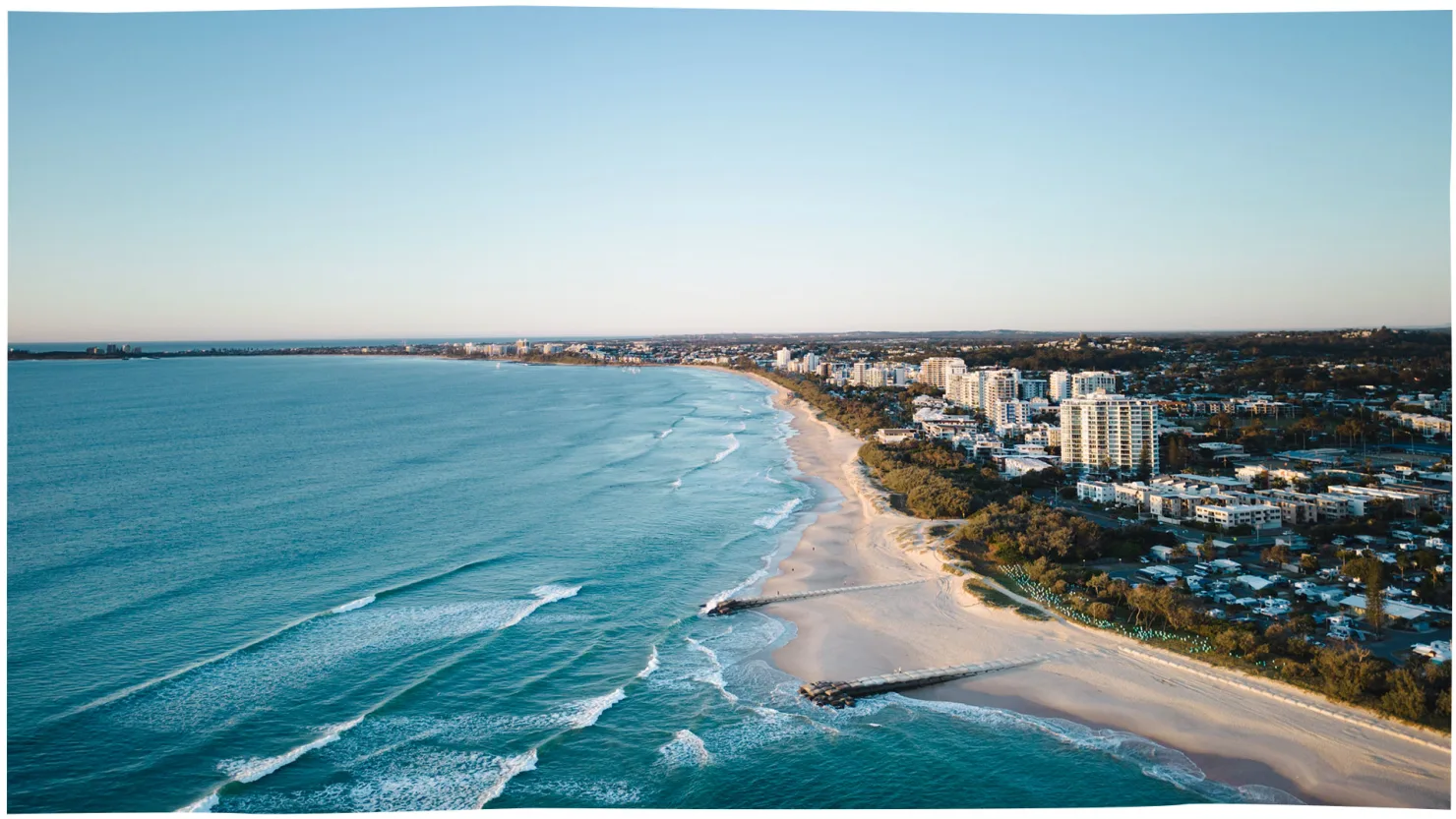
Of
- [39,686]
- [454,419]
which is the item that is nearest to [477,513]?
[39,686]

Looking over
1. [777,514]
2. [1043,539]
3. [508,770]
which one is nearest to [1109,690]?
[1043,539]

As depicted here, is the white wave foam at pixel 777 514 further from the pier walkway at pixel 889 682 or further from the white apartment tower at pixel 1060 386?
the white apartment tower at pixel 1060 386

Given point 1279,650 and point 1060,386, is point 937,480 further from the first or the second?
point 1060,386

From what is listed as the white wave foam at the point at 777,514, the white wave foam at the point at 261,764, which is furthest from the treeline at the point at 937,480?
the white wave foam at the point at 261,764

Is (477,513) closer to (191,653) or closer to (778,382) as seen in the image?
(191,653)

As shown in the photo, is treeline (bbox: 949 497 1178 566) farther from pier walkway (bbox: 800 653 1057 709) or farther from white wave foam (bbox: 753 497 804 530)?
white wave foam (bbox: 753 497 804 530)

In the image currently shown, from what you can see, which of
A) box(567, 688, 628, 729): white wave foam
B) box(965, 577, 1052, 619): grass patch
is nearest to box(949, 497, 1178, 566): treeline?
box(965, 577, 1052, 619): grass patch

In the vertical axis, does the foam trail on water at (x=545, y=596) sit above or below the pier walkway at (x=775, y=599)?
above

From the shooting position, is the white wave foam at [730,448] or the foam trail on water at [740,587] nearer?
the foam trail on water at [740,587]
